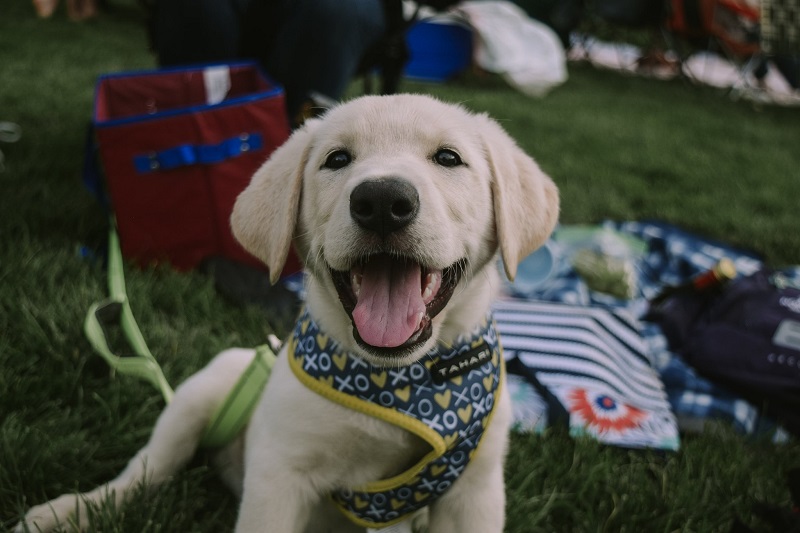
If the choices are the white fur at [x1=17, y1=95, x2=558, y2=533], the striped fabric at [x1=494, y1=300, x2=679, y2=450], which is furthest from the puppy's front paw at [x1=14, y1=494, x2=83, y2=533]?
the striped fabric at [x1=494, y1=300, x2=679, y2=450]

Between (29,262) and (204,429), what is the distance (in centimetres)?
109

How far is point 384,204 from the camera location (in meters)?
1.26

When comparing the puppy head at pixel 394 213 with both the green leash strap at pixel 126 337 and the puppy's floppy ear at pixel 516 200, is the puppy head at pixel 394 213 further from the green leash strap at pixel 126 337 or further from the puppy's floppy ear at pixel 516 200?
the green leash strap at pixel 126 337

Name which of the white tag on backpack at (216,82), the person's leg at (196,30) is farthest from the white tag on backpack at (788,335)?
the person's leg at (196,30)

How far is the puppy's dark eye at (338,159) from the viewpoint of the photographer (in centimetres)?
150

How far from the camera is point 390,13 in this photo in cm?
360

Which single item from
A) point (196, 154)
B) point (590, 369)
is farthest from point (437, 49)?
point (590, 369)

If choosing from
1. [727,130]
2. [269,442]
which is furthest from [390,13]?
[727,130]

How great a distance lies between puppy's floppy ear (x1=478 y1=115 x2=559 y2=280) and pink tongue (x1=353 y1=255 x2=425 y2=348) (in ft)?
0.76

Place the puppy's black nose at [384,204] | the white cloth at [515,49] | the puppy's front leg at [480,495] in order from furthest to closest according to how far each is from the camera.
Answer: the white cloth at [515,49] → the puppy's front leg at [480,495] → the puppy's black nose at [384,204]

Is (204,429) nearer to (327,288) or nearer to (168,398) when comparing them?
(168,398)

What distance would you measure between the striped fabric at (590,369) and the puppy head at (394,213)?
0.90 meters

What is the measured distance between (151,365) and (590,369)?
1.52 metres

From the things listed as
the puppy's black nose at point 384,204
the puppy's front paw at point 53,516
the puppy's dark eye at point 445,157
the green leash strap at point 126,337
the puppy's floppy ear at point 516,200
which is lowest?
the green leash strap at point 126,337
